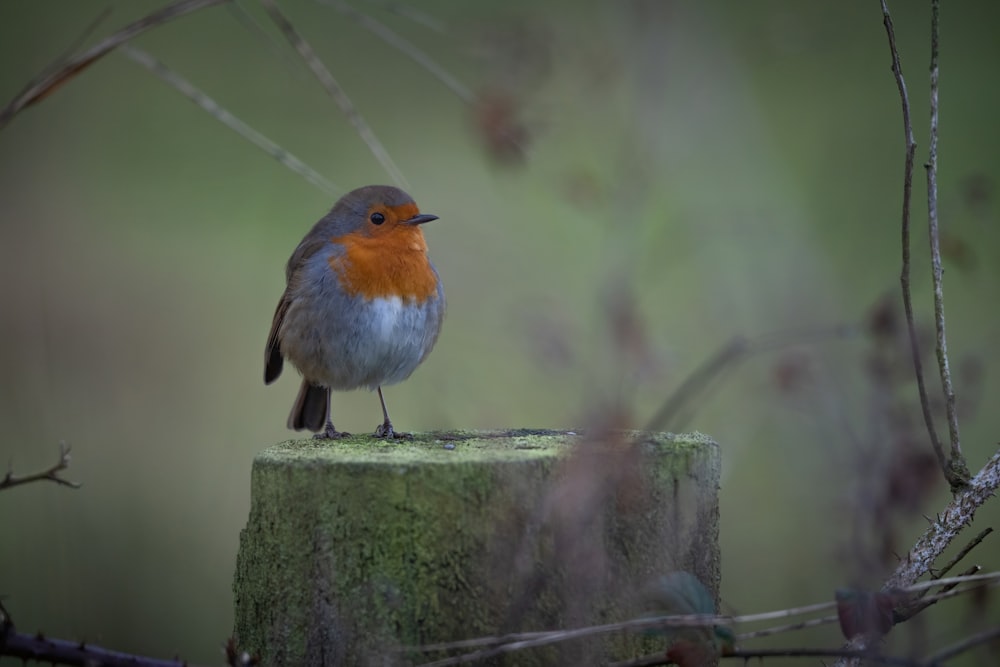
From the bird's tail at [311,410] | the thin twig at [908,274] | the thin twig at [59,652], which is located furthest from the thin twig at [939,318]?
the bird's tail at [311,410]

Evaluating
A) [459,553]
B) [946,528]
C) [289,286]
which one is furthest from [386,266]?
[946,528]

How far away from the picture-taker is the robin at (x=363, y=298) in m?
3.30

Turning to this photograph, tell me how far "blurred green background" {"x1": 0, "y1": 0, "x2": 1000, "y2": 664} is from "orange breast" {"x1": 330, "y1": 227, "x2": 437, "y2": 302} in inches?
17.0

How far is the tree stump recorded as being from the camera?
1854 mm

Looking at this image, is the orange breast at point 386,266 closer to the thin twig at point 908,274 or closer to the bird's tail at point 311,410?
the bird's tail at point 311,410

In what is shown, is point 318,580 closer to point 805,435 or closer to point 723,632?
point 723,632

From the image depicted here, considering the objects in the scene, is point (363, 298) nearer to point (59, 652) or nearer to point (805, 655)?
point (59, 652)

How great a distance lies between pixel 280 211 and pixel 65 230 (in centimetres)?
122

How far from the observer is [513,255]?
15.0 ft

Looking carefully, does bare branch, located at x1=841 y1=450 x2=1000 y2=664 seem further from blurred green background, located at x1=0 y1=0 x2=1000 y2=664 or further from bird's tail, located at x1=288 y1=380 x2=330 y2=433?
→ bird's tail, located at x1=288 y1=380 x2=330 y2=433

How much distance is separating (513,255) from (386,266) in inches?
50.5

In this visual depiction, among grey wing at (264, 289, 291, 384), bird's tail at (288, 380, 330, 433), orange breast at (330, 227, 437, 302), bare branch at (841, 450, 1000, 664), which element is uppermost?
orange breast at (330, 227, 437, 302)

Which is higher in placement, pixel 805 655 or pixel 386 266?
pixel 386 266

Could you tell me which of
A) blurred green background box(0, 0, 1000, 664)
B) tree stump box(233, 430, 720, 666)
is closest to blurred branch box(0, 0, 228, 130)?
blurred green background box(0, 0, 1000, 664)
